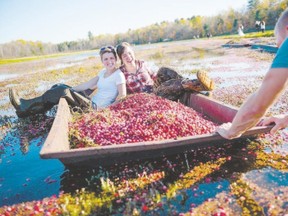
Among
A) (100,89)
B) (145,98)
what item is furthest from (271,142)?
(100,89)

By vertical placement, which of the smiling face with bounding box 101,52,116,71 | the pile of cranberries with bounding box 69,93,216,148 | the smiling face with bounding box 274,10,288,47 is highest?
the smiling face with bounding box 274,10,288,47

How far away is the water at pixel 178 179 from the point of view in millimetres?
3342

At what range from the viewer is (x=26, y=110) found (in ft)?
23.6

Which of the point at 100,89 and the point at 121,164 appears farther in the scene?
the point at 100,89

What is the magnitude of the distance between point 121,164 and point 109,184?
18.4 inches

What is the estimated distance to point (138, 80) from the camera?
6961mm

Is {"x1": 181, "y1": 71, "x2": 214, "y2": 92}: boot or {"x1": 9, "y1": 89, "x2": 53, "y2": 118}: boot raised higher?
{"x1": 181, "y1": 71, "x2": 214, "y2": 92}: boot

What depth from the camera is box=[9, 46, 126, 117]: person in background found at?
6.27 m

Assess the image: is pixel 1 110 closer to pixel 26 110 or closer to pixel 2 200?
pixel 26 110

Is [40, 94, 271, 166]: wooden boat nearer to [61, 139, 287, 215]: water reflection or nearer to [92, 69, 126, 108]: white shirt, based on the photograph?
[61, 139, 287, 215]: water reflection

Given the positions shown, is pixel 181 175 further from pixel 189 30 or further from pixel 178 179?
pixel 189 30

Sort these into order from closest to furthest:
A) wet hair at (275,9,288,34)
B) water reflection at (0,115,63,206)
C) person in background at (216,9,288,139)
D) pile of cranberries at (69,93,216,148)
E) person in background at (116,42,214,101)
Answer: person in background at (216,9,288,139)
wet hair at (275,9,288,34)
water reflection at (0,115,63,206)
pile of cranberries at (69,93,216,148)
person in background at (116,42,214,101)

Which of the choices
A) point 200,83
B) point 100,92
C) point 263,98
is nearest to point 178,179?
point 263,98

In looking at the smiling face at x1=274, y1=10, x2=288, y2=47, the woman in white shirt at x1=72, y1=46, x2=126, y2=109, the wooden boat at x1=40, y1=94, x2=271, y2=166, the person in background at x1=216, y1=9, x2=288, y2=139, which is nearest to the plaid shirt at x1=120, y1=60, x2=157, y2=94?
the woman in white shirt at x1=72, y1=46, x2=126, y2=109
